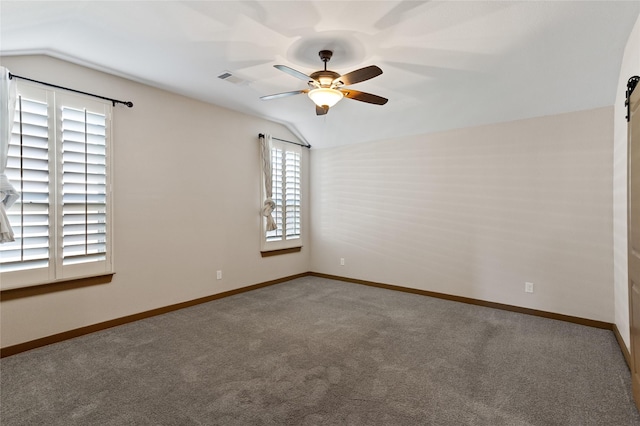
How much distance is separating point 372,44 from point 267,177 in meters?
2.85

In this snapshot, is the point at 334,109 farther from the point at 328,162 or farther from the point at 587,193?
the point at 587,193

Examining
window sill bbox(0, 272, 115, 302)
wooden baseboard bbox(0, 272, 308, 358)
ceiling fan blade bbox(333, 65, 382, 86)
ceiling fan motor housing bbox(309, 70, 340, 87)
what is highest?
ceiling fan motor housing bbox(309, 70, 340, 87)

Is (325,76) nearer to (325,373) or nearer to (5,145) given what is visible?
(325,373)

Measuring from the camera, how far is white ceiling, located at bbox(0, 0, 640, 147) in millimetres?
2353

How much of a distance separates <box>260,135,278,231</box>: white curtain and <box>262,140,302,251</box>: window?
0.43ft

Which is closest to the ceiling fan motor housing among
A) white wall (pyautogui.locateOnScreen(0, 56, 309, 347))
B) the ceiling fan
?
the ceiling fan

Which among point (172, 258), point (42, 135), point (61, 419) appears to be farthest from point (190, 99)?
point (61, 419)

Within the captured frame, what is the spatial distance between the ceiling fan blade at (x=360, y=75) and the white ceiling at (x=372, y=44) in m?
0.35

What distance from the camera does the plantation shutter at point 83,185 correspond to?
3176 mm

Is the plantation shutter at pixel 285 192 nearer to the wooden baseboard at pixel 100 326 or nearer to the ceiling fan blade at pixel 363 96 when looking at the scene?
the wooden baseboard at pixel 100 326

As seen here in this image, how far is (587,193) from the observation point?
145 inches

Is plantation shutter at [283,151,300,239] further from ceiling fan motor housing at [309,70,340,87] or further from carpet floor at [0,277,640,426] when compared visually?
ceiling fan motor housing at [309,70,340,87]

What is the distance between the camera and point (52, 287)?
10.3 feet

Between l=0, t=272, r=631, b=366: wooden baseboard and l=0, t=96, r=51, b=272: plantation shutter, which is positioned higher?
l=0, t=96, r=51, b=272: plantation shutter
